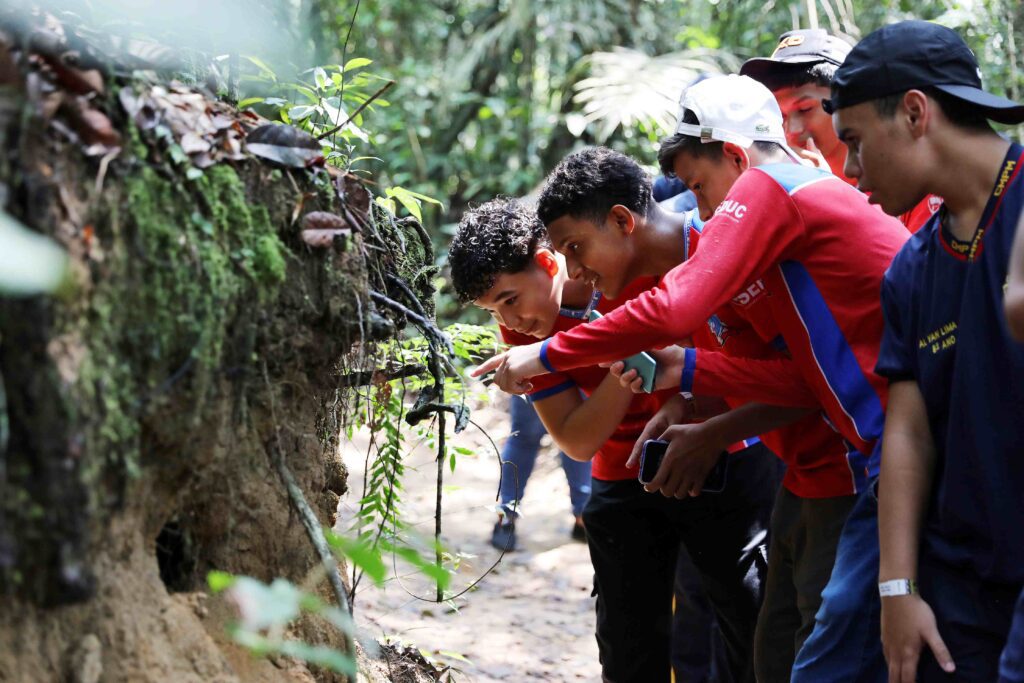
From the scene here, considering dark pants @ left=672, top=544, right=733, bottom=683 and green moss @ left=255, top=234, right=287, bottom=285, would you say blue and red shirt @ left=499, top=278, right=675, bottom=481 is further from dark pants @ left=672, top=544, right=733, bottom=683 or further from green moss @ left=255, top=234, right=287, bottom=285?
green moss @ left=255, top=234, right=287, bottom=285

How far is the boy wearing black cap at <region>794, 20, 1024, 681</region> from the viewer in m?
→ 2.03

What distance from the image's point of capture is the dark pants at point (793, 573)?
2887 millimetres

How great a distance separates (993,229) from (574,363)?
1196mm

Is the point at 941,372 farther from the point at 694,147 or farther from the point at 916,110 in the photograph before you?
the point at 694,147

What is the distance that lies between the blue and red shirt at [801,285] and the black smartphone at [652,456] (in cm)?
58

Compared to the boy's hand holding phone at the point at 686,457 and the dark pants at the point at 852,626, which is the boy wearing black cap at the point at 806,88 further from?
the dark pants at the point at 852,626

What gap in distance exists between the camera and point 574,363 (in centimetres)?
284

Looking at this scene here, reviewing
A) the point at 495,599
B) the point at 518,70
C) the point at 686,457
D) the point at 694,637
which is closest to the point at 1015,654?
the point at 686,457

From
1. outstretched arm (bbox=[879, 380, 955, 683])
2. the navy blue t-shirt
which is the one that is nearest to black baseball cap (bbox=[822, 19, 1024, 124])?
the navy blue t-shirt

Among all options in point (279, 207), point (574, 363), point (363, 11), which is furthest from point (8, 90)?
point (363, 11)

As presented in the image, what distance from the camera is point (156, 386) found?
71.1 inches

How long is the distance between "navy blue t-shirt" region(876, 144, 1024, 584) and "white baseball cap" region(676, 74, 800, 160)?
1.04m

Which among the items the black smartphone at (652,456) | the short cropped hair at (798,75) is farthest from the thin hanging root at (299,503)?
the short cropped hair at (798,75)

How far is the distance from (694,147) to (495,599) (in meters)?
3.56
